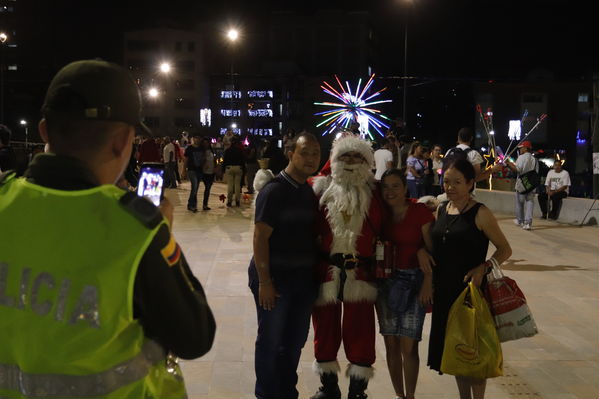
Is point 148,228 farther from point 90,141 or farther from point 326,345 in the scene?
point 326,345

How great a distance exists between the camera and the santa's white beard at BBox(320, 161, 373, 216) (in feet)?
14.8

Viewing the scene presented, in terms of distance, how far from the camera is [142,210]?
146 cm

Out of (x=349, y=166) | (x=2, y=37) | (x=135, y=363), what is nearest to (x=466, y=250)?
(x=349, y=166)

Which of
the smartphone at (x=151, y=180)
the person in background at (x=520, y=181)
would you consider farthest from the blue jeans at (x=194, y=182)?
the smartphone at (x=151, y=180)

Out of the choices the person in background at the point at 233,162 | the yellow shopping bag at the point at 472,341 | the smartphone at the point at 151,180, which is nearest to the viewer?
the smartphone at the point at 151,180

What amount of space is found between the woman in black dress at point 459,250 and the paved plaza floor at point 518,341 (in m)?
0.65

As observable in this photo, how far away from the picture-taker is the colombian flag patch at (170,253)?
148 cm

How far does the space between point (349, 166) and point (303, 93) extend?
97.4m

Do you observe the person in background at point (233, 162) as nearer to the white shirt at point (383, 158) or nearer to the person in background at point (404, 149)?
the person in background at point (404, 149)

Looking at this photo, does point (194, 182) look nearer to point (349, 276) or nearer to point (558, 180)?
point (558, 180)

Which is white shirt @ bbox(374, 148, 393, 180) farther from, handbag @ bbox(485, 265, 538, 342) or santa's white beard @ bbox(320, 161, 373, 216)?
handbag @ bbox(485, 265, 538, 342)

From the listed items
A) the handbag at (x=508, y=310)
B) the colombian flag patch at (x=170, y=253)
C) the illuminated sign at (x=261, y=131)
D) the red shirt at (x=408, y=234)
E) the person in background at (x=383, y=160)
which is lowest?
the handbag at (x=508, y=310)

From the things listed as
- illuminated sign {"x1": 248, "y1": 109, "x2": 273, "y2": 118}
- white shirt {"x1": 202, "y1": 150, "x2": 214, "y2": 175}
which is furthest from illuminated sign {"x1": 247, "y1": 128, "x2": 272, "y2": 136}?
white shirt {"x1": 202, "y1": 150, "x2": 214, "y2": 175}

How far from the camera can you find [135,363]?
148 cm
